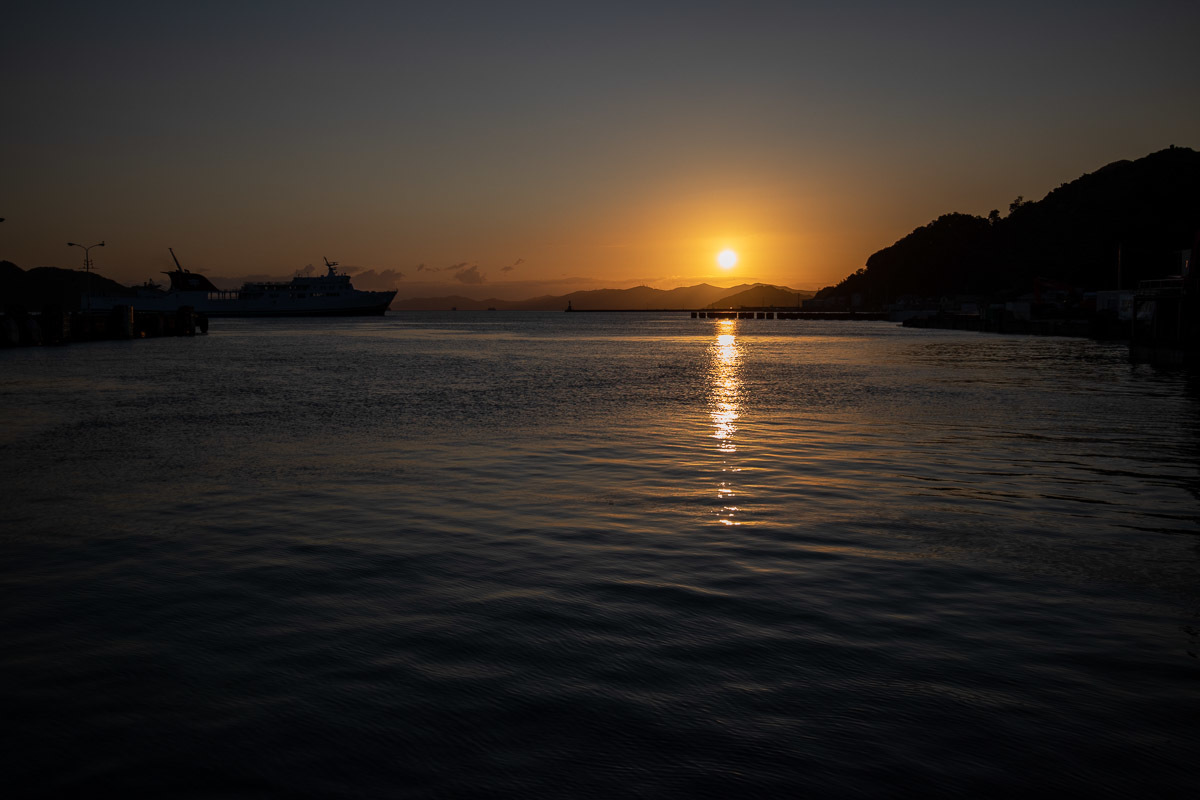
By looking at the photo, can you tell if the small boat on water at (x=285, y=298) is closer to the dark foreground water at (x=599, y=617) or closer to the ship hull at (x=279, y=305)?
the ship hull at (x=279, y=305)

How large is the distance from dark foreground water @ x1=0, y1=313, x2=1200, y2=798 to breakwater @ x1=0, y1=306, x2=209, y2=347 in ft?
169

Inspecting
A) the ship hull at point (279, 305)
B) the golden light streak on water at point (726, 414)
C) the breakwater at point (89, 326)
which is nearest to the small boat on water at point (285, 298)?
the ship hull at point (279, 305)

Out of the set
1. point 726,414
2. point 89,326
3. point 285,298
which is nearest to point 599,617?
point 726,414

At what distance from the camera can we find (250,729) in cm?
496

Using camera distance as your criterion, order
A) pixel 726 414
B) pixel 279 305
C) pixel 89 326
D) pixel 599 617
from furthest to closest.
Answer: pixel 279 305 → pixel 89 326 → pixel 726 414 → pixel 599 617

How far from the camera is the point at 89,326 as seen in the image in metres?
73.3

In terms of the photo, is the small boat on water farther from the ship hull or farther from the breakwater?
the breakwater

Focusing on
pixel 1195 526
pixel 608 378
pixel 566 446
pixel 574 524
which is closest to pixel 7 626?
pixel 574 524

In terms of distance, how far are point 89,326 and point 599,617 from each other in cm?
8051

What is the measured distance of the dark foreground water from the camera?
461 cm

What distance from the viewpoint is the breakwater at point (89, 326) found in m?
59.7

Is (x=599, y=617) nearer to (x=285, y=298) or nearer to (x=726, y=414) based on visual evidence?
(x=726, y=414)

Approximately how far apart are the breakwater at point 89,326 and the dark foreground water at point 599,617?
5148 centimetres

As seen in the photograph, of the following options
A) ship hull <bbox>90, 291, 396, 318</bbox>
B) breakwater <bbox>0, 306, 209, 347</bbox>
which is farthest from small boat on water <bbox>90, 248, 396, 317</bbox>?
breakwater <bbox>0, 306, 209, 347</bbox>
